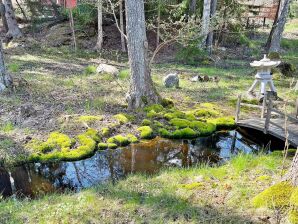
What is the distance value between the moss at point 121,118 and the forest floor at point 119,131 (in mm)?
184

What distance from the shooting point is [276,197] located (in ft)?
13.6

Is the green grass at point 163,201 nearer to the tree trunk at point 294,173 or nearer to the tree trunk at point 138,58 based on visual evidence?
the tree trunk at point 294,173

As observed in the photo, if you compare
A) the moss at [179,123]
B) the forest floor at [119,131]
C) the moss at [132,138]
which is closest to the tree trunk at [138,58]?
the forest floor at [119,131]

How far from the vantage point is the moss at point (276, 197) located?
4.06 m

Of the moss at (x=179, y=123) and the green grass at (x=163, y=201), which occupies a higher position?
the green grass at (x=163, y=201)

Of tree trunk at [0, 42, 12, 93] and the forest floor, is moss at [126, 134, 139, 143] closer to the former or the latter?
the forest floor

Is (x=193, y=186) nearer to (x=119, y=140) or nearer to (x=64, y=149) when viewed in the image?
(x=119, y=140)

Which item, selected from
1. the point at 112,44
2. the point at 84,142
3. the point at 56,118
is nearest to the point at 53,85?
the point at 56,118

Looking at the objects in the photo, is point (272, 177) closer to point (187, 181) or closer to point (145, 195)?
point (187, 181)

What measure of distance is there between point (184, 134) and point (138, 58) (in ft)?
8.83

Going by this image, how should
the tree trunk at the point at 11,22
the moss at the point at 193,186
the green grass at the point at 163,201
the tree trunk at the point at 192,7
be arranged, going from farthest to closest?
1. the tree trunk at the point at 11,22
2. the tree trunk at the point at 192,7
3. the moss at the point at 193,186
4. the green grass at the point at 163,201

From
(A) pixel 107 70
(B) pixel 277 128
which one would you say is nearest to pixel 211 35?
(A) pixel 107 70

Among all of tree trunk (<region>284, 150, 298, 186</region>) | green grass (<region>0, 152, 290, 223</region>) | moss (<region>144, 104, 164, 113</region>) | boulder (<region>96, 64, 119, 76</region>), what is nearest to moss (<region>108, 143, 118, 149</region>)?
green grass (<region>0, 152, 290, 223</region>)

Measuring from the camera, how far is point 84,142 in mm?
7598
